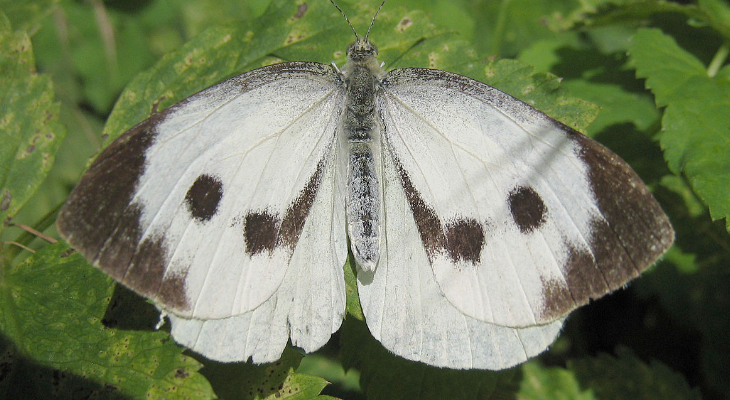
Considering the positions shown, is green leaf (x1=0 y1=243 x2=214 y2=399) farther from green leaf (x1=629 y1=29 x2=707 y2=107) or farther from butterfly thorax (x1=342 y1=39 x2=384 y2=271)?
green leaf (x1=629 y1=29 x2=707 y2=107)

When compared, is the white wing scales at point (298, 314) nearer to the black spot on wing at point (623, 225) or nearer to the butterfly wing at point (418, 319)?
the butterfly wing at point (418, 319)

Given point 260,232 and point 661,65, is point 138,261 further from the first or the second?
point 661,65

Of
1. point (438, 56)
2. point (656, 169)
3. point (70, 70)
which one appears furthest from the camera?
point (70, 70)

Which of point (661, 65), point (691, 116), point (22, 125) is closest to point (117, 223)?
point (22, 125)

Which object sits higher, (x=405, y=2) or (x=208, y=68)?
(x=405, y=2)

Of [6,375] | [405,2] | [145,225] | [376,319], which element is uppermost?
[405,2]

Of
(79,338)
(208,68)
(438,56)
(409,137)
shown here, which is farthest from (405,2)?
(79,338)

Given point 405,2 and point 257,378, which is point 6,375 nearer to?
point 257,378
